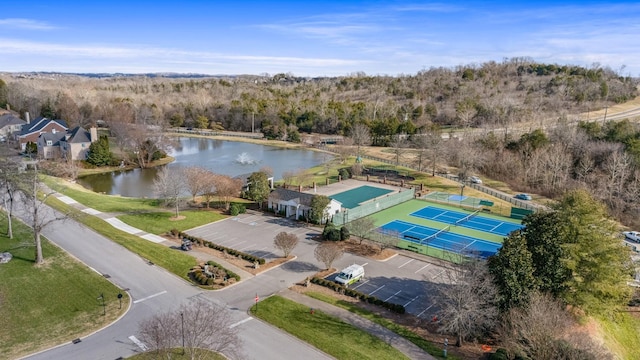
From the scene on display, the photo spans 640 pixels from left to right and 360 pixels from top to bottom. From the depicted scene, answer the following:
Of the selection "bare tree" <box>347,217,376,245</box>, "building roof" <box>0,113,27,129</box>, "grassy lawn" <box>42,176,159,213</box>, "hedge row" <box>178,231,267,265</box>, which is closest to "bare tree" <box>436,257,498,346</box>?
"bare tree" <box>347,217,376,245</box>

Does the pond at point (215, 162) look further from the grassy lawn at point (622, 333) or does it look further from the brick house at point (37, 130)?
the grassy lawn at point (622, 333)

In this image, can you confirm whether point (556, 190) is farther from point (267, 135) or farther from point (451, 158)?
point (267, 135)

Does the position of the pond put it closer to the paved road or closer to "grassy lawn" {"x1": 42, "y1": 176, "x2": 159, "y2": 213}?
"grassy lawn" {"x1": 42, "y1": 176, "x2": 159, "y2": 213}

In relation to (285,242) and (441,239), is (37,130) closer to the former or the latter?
(285,242)

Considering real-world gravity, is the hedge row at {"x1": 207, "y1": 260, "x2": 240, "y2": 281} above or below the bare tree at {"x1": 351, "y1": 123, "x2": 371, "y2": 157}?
below

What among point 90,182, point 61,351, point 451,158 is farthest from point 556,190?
point 90,182

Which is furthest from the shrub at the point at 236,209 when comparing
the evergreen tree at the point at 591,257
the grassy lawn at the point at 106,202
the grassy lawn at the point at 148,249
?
the evergreen tree at the point at 591,257

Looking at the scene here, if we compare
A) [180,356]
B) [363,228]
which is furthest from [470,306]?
[363,228]
